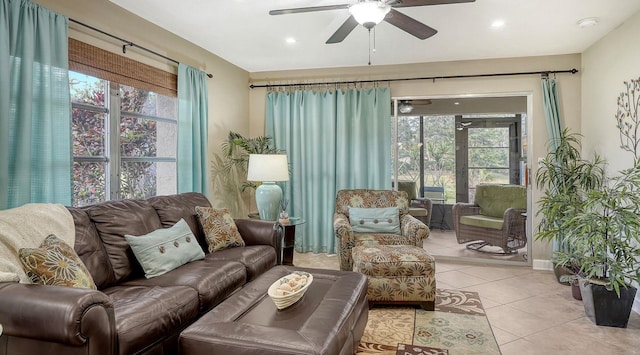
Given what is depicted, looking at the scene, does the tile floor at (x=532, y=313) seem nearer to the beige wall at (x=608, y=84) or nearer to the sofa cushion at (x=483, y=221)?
the sofa cushion at (x=483, y=221)

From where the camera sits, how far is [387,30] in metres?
3.52

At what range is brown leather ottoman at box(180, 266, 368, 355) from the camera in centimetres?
156

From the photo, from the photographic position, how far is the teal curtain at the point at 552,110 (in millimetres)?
4207

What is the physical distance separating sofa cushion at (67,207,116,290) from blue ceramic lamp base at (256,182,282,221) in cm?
186

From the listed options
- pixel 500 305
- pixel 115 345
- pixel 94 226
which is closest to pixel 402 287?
pixel 500 305

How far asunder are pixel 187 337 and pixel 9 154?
1668 mm

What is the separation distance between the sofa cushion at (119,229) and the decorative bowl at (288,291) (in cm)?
110

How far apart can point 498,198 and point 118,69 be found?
4.39 meters

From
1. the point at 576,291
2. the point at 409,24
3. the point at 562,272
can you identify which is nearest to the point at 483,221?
the point at 562,272

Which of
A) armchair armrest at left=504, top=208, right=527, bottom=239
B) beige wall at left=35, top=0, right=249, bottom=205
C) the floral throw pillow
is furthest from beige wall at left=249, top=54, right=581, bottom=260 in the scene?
the floral throw pillow

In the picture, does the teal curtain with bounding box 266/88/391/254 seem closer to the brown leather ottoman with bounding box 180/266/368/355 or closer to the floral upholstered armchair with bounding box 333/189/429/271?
the floral upholstered armchair with bounding box 333/189/429/271

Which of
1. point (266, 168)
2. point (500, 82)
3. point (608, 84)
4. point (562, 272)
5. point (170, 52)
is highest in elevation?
point (170, 52)

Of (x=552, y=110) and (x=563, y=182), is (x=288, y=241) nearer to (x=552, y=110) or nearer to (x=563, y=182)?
(x=563, y=182)

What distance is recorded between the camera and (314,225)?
496 centimetres
